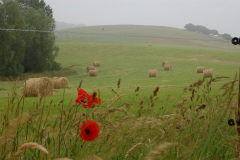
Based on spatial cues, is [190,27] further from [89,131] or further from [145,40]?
[89,131]

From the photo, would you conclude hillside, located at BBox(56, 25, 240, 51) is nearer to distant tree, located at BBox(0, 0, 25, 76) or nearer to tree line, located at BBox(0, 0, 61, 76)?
tree line, located at BBox(0, 0, 61, 76)

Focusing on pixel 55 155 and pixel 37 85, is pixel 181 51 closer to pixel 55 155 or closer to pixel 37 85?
pixel 37 85

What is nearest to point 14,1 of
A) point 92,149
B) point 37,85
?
point 37,85

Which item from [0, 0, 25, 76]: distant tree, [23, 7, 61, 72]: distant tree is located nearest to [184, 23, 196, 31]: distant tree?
[23, 7, 61, 72]: distant tree

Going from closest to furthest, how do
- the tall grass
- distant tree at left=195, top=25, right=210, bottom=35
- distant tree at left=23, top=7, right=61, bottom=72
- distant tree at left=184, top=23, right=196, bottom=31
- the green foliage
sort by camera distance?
the tall grass < distant tree at left=23, top=7, right=61, bottom=72 < the green foliage < distant tree at left=195, top=25, right=210, bottom=35 < distant tree at left=184, top=23, right=196, bottom=31

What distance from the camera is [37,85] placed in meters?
13.6

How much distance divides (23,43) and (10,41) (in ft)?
5.89

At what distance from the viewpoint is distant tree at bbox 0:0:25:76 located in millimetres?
28422

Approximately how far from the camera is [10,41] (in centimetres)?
2880

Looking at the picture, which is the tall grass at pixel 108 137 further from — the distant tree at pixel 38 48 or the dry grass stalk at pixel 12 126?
the distant tree at pixel 38 48

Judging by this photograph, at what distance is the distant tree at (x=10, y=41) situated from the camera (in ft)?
93.2

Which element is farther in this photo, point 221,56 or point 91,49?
point 91,49

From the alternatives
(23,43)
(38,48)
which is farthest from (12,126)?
(38,48)

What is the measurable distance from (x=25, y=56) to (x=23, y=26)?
14.7ft
